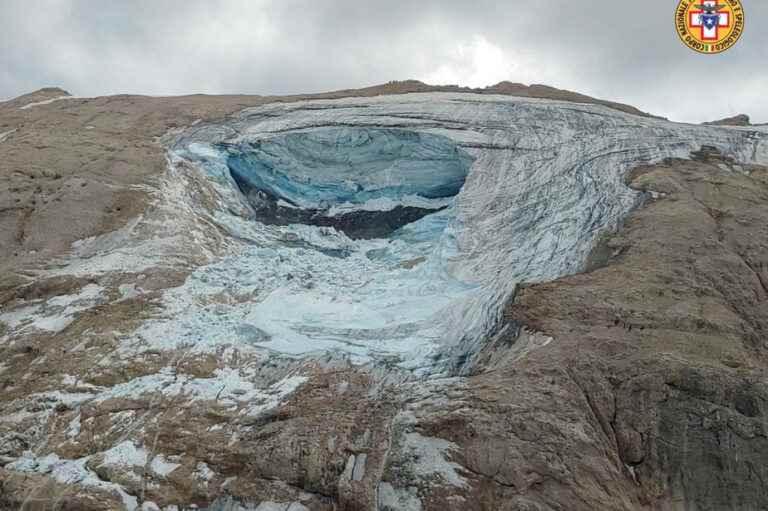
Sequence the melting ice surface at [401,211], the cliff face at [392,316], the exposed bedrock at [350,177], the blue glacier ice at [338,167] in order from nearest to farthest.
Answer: the cliff face at [392,316], the melting ice surface at [401,211], the exposed bedrock at [350,177], the blue glacier ice at [338,167]

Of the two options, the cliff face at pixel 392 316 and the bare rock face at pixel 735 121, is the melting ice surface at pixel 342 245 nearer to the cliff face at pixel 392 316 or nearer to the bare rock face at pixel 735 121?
the cliff face at pixel 392 316

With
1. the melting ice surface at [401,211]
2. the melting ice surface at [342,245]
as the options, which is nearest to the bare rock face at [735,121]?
the melting ice surface at [401,211]

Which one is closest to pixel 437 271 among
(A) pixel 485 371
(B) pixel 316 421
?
(A) pixel 485 371

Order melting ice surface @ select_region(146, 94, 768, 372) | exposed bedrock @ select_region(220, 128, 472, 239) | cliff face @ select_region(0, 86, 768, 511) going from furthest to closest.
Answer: exposed bedrock @ select_region(220, 128, 472, 239), melting ice surface @ select_region(146, 94, 768, 372), cliff face @ select_region(0, 86, 768, 511)

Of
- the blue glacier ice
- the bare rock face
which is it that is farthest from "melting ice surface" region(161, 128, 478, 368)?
the bare rock face

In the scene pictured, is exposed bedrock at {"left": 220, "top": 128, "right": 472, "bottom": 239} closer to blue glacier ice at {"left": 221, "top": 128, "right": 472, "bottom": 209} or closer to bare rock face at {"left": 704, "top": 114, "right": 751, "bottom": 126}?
blue glacier ice at {"left": 221, "top": 128, "right": 472, "bottom": 209}

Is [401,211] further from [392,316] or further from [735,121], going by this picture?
[735,121]
